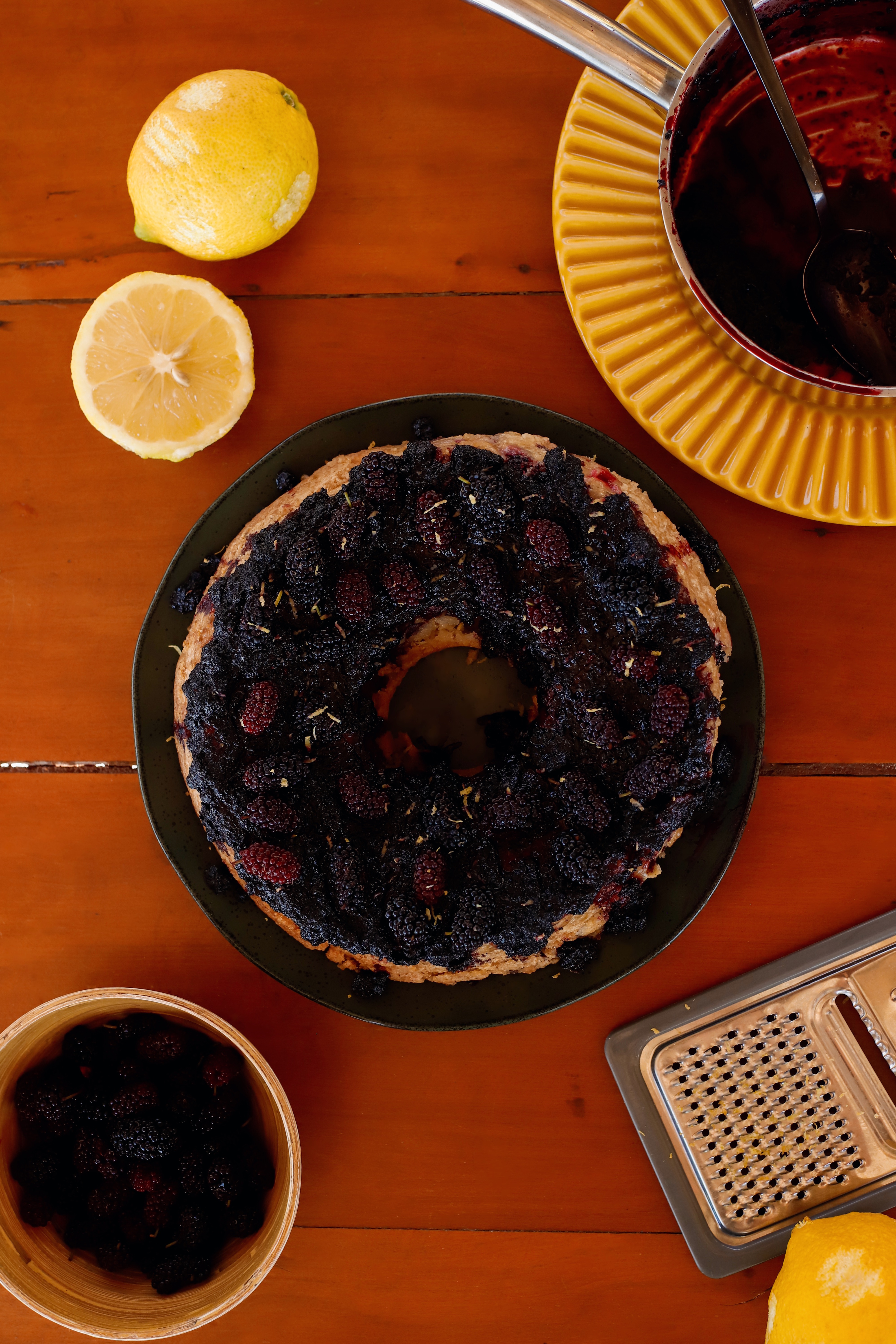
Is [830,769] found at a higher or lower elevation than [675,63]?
lower

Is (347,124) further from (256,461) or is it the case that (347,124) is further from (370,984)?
(370,984)

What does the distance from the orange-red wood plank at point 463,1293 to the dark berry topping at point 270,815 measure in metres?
1.15

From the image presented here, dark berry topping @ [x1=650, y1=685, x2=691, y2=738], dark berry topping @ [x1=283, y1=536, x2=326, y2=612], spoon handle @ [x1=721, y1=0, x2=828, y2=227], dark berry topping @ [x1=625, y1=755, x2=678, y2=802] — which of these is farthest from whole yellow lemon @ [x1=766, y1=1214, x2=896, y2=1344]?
spoon handle @ [x1=721, y1=0, x2=828, y2=227]

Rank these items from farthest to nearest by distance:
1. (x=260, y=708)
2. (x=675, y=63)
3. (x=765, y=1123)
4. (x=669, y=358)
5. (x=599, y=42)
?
(x=765, y=1123) < (x=669, y=358) < (x=260, y=708) < (x=675, y=63) < (x=599, y=42)

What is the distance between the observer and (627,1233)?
86.7 inches

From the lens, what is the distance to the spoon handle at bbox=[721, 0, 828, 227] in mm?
1490

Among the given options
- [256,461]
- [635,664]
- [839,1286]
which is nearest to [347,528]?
[256,461]

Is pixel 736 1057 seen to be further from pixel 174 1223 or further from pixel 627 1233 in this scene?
pixel 174 1223

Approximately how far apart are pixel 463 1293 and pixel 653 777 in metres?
1.46

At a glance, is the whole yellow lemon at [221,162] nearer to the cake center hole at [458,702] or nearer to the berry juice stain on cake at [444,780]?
the berry juice stain on cake at [444,780]

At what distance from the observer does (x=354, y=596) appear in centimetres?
183

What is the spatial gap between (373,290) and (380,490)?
71cm

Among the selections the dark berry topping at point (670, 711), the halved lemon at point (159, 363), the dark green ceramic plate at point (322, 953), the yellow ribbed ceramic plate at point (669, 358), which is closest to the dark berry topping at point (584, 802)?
the dark berry topping at point (670, 711)

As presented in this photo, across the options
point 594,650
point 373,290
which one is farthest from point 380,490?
point 373,290
